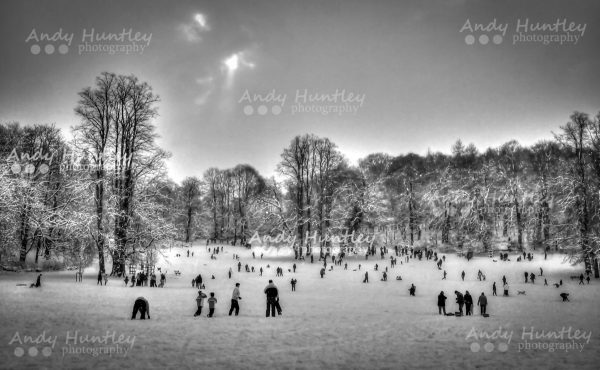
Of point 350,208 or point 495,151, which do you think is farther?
point 495,151

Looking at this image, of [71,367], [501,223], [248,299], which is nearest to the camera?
[71,367]

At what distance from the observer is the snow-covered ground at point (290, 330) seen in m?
8.46

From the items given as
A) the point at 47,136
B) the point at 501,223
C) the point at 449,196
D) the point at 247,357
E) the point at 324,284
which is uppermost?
the point at 47,136

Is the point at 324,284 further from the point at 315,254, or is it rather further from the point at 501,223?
the point at 501,223

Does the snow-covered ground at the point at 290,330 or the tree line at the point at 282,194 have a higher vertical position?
the tree line at the point at 282,194

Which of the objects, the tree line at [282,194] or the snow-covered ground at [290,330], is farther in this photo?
the tree line at [282,194]

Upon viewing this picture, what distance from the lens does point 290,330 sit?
11664 millimetres

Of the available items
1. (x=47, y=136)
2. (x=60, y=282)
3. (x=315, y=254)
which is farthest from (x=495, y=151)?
(x=47, y=136)

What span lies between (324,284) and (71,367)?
70.5 ft

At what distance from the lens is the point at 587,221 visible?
2858cm

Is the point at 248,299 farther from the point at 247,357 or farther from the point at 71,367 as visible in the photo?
the point at 71,367

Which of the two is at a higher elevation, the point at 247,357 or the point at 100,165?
the point at 100,165

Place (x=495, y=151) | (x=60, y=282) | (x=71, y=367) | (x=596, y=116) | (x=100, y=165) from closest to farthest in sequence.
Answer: (x=71, y=367) < (x=60, y=282) < (x=100, y=165) < (x=596, y=116) < (x=495, y=151)

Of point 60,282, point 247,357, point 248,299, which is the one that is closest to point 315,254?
point 248,299
